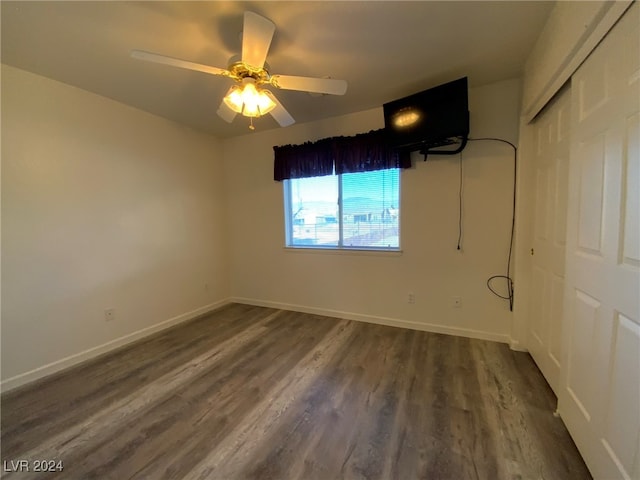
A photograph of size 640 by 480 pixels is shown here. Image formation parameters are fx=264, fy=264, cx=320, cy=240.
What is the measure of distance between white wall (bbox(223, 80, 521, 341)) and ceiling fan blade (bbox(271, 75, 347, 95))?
139cm

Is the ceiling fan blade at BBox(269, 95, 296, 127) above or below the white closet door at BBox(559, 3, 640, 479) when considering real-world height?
above

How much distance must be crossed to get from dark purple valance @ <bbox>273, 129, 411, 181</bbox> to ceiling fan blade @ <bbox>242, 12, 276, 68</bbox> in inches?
61.8

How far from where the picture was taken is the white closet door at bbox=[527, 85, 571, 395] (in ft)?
5.79

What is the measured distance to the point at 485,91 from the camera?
2.50 m

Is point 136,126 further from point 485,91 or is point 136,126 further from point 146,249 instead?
point 485,91

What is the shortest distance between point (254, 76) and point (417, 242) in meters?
2.18

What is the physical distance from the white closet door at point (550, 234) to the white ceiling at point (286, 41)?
607mm

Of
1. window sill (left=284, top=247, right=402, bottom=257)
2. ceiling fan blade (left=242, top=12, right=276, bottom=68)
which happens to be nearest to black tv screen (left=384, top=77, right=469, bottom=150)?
window sill (left=284, top=247, right=402, bottom=257)

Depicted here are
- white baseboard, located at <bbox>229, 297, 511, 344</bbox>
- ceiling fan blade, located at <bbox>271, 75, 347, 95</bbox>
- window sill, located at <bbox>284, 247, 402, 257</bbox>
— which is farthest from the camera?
window sill, located at <bbox>284, 247, 402, 257</bbox>

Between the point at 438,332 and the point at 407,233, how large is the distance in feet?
3.64

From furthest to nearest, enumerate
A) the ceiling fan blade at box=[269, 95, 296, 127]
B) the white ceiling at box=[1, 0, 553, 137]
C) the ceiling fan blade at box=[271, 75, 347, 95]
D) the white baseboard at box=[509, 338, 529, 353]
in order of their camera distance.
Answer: the white baseboard at box=[509, 338, 529, 353], the ceiling fan blade at box=[269, 95, 296, 127], the ceiling fan blade at box=[271, 75, 347, 95], the white ceiling at box=[1, 0, 553, 137]

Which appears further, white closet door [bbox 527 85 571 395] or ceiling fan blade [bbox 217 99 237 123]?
ceiling fan blade [bbox 217 99 237 123]

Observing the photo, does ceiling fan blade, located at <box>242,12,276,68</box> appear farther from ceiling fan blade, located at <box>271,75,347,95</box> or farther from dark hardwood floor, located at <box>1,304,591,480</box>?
dark hardwood floor, located at <box>1,304,591,480</box>

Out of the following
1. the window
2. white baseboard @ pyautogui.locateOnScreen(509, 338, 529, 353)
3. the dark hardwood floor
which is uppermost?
the window
